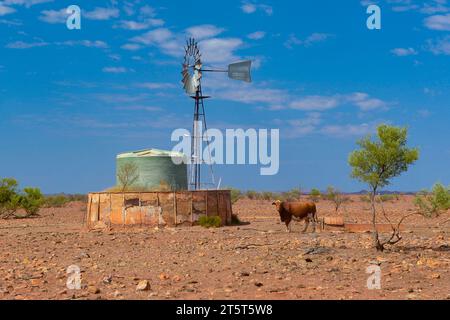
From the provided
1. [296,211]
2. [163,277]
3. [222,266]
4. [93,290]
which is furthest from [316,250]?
[296,211]

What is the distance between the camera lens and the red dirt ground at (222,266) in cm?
1193

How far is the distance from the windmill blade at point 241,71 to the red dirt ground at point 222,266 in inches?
466

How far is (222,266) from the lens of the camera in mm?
15414

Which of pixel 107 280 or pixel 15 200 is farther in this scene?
pixel 15 200

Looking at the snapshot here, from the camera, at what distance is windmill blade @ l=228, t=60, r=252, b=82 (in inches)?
1291

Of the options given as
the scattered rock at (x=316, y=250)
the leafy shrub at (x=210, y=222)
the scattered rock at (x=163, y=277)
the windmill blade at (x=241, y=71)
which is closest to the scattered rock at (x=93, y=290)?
the scattered rock at (x=163, y=277)

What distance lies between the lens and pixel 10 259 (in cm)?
1728

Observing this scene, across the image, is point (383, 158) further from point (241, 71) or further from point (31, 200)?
point (31, 200)

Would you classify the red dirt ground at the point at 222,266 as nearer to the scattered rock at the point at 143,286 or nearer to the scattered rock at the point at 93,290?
the scattered rock at the point at 93,290

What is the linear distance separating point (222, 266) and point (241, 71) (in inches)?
758

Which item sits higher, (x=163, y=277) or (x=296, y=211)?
(x=296, y=211)

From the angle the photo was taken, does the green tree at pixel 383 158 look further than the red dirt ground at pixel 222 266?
Yes

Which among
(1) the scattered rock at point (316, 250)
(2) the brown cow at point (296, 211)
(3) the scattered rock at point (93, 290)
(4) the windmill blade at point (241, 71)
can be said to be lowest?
(3) the scattered rock at point (93, 290)
